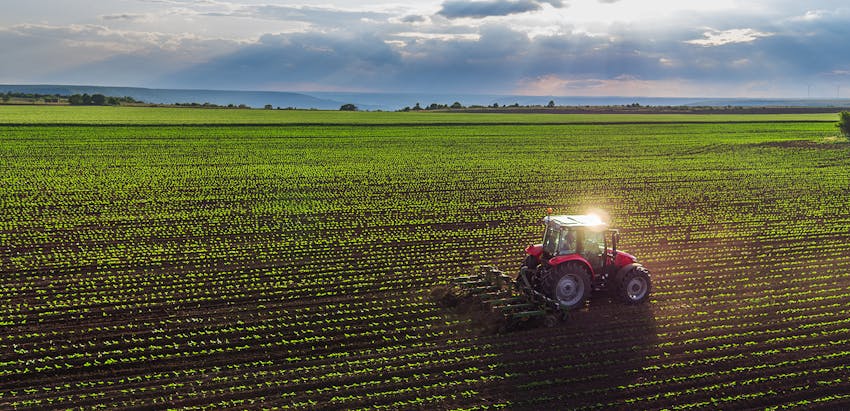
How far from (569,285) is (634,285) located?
187 cm

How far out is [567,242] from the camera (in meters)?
13.6

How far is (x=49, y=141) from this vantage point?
148ft

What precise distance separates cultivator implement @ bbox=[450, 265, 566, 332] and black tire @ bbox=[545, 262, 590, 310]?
274 mm

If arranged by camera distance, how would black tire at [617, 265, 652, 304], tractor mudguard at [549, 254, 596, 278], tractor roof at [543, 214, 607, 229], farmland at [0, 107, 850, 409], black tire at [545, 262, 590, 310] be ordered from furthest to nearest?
black tire at [617, 265, 652, 304] → tractor roof at [543, 214, 607, 229] → black tire at [545, 262, 590, 310] → tractor mudguard at [549, 254, 596, 278] → farmland at [0, 107, 850, 409]

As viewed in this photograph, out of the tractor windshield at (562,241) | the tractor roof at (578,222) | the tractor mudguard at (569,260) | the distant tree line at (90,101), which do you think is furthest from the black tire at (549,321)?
the distant tree line at (90,101)

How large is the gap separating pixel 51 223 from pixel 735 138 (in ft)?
190

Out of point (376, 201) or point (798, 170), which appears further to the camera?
point (798, 170)

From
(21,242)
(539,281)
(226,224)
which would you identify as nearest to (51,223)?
(21,242)

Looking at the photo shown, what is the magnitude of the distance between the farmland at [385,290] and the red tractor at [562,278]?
55cm

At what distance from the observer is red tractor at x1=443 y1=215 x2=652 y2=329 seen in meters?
13.3

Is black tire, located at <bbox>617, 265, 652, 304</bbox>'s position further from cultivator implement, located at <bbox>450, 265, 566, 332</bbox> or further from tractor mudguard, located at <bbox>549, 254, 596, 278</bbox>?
cultivator implement, located at <bbox>450, 265, 566, 332</bbox>

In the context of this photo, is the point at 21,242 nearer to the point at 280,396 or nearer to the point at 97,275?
the point at 97,275

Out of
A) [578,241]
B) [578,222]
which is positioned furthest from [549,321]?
[578,222]

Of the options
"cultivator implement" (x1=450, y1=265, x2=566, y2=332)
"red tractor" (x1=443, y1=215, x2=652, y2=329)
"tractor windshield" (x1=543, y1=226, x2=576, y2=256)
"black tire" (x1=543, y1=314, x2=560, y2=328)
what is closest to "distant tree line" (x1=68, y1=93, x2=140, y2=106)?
"cultivator implement" (x1=450, y1=265, x2=566, y2=332)
